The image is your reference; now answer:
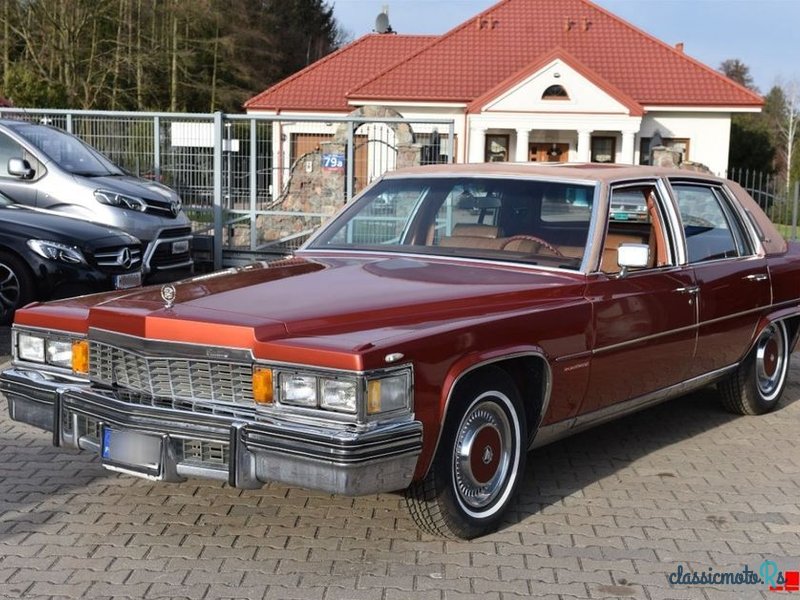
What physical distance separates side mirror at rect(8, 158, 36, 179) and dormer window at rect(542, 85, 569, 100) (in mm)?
23697

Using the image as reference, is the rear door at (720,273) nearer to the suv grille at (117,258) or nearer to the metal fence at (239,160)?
the suv grille at (117,258)

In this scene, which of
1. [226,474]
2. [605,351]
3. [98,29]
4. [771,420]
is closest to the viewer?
[226,474]

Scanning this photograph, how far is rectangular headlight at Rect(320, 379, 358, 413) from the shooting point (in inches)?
149

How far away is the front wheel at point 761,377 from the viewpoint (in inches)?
269

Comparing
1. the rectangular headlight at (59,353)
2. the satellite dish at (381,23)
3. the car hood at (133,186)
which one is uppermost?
the satellite dish at (381,23)

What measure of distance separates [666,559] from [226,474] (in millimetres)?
1928

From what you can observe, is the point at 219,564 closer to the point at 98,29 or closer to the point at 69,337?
the point at 69,337

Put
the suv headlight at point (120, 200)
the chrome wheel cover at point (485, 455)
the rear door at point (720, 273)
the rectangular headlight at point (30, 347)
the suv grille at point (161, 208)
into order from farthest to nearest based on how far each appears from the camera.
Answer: the suv grille at point (161, 208) < the suv headlight at point (120, 200) < the rear door at point (720, 273) < the rectangular headlight at point (30, 347) < the chrome wheel cover at point (485, 455)

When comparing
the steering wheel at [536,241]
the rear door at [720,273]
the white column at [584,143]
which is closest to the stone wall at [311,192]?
the rear door at [720,273]

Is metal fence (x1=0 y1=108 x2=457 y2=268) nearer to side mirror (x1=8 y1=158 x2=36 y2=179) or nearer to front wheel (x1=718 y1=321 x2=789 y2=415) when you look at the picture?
side mirror (x1=8 y1=158 x2=36 y2=179)

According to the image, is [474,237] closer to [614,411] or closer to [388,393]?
[614,411]

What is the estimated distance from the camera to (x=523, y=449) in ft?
15.5

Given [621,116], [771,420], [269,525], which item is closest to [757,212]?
[771,420]

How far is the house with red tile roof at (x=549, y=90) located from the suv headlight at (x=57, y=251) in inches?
900
